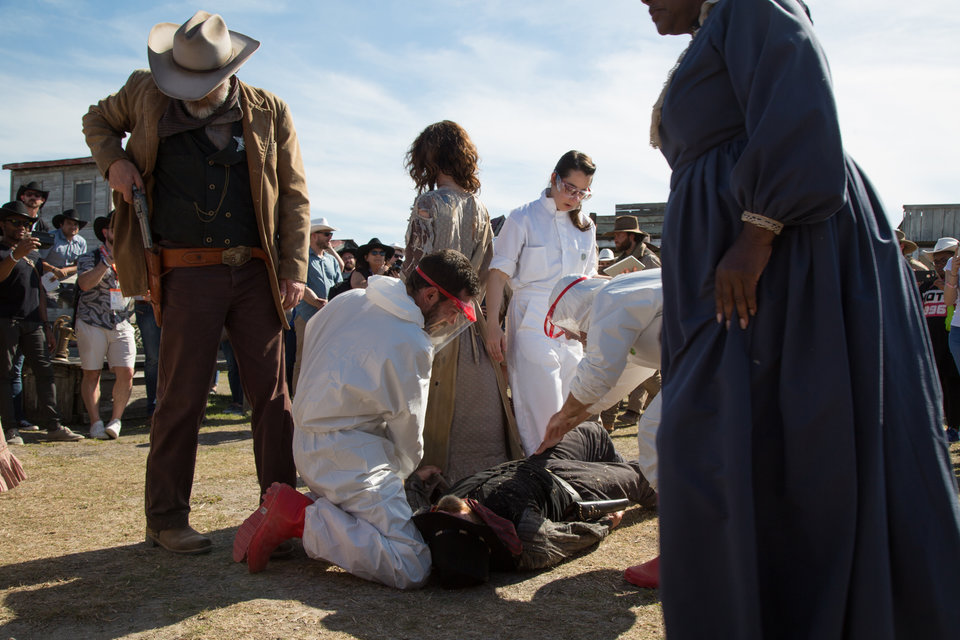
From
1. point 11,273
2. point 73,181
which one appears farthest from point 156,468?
point 73,181

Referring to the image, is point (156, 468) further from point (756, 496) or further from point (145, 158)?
point (756, 496)

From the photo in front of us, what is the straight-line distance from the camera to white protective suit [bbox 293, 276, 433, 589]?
3004 millimetres

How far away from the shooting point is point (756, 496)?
5.79ft

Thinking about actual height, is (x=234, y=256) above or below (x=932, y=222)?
below

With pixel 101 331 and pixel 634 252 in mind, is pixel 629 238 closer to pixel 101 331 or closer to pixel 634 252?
pixel 634 252

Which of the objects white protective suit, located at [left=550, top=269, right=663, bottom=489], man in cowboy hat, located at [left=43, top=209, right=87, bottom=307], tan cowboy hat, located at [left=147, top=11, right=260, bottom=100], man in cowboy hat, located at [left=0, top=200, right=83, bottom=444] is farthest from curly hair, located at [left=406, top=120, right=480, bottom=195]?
man in cowboy hat, located at [left=43, top=209, right=87, bottom=307]

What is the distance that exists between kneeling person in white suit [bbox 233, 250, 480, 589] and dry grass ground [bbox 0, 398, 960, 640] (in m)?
0.13

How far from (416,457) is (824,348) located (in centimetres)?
196

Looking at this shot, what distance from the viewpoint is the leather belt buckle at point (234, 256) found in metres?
3.44

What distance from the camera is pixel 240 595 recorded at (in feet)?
9.38

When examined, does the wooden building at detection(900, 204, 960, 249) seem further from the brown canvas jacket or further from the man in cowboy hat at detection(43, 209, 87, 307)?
the brown canvas jacket

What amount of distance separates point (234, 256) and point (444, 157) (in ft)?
4.82

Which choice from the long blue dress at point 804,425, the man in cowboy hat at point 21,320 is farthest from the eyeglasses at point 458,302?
the man in cowboy hat at point 21,320

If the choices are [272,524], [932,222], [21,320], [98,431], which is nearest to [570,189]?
[272,524]
